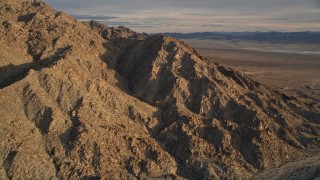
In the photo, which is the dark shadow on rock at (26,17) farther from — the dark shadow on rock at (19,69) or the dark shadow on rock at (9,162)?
the dark shadow on rock at (9,162)

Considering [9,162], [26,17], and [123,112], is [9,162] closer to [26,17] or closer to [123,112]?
[123,112]

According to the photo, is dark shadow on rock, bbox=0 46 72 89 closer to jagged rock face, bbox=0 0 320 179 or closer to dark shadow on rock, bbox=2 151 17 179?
jagged rock face, bbox=0 0 320 179

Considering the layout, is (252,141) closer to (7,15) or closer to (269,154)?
(269,154)

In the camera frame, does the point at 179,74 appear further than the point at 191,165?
Yes

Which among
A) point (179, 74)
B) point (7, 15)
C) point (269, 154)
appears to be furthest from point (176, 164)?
point (7, 15)

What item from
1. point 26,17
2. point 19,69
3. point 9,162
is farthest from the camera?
point 26,17

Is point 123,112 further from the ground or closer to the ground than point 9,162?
further from the ground

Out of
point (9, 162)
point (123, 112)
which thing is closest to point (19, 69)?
point (123, 112)

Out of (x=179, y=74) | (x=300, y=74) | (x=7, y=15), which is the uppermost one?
(x=7, y=15)

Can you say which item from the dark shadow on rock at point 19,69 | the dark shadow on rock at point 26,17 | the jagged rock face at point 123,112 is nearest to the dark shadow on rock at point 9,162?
the jagged rock face at point 123,112
